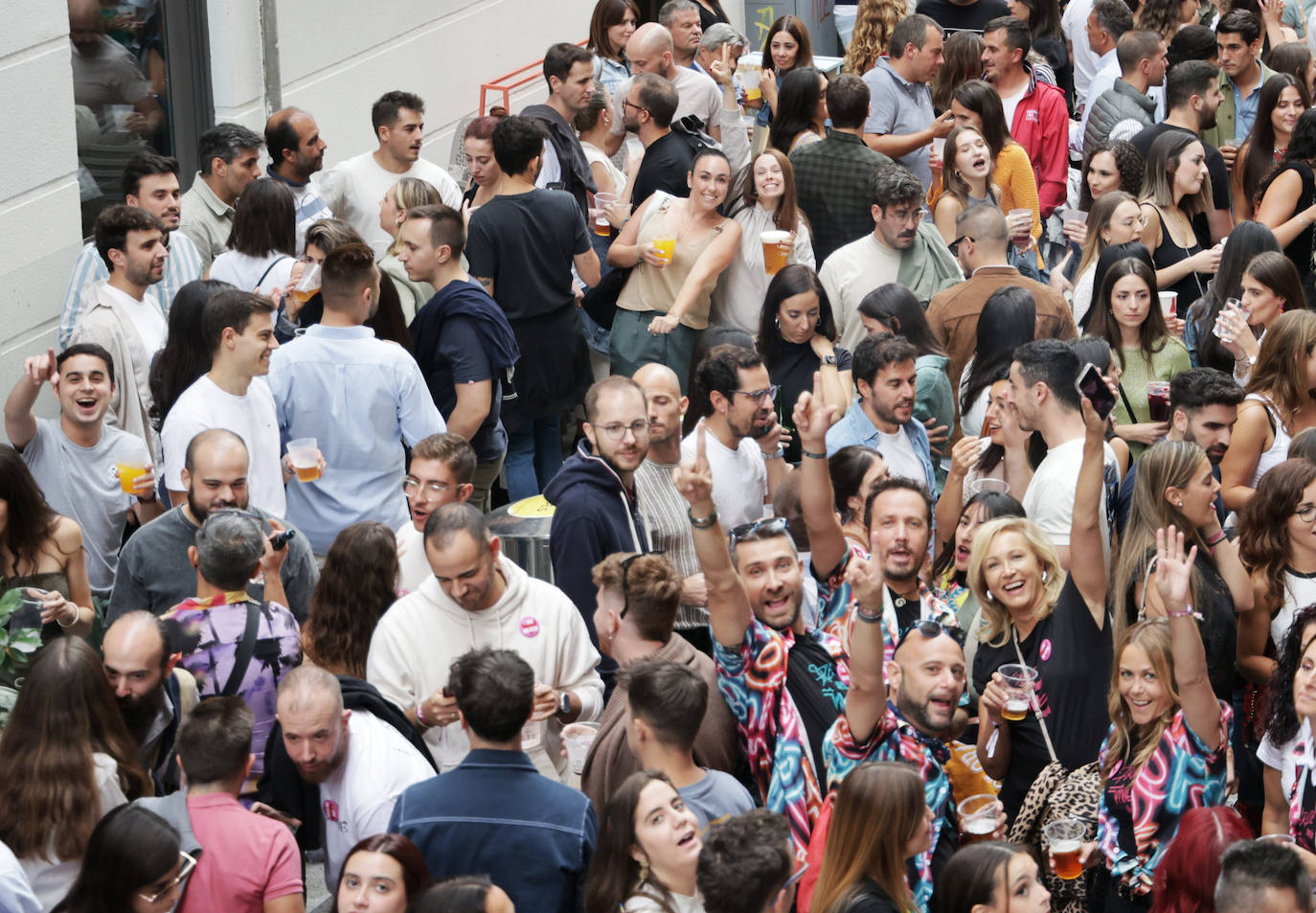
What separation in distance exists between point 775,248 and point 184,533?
11.2 feet

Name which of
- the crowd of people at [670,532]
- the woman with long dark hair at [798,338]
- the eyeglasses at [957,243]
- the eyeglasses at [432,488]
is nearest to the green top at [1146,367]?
the crowd of people at [670,532]

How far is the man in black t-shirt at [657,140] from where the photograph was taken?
28.2 feet

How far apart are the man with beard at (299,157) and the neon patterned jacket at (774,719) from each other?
4145 mm

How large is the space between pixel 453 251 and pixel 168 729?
9.38ft

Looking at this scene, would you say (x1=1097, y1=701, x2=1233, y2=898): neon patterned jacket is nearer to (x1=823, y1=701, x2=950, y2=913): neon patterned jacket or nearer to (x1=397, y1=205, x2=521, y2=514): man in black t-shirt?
(x1=823, y1=701, x2=950, y2=913): neon patterned jacket

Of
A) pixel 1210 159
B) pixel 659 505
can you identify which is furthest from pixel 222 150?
pixel 1210 159

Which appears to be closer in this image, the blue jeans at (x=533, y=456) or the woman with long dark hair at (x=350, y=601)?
the woman with long dark hair at (x=350, y=601)

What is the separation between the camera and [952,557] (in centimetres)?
627

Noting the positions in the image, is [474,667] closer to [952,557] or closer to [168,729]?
[168,729]

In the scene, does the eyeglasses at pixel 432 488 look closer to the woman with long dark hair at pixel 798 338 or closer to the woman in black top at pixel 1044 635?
the woman in black top at pixel 1044 635

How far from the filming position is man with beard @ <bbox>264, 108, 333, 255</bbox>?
320 inches

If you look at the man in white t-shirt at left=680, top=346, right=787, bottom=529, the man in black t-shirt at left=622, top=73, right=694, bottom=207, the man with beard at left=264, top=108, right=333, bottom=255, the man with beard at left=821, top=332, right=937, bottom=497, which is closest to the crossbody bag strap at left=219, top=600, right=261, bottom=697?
the man in white t-shirt at left=680, top=346, right=787, bottom=529

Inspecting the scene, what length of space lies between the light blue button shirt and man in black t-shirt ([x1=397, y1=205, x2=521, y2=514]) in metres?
0.58

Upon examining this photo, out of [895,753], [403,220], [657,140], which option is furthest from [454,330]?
[895,753]
